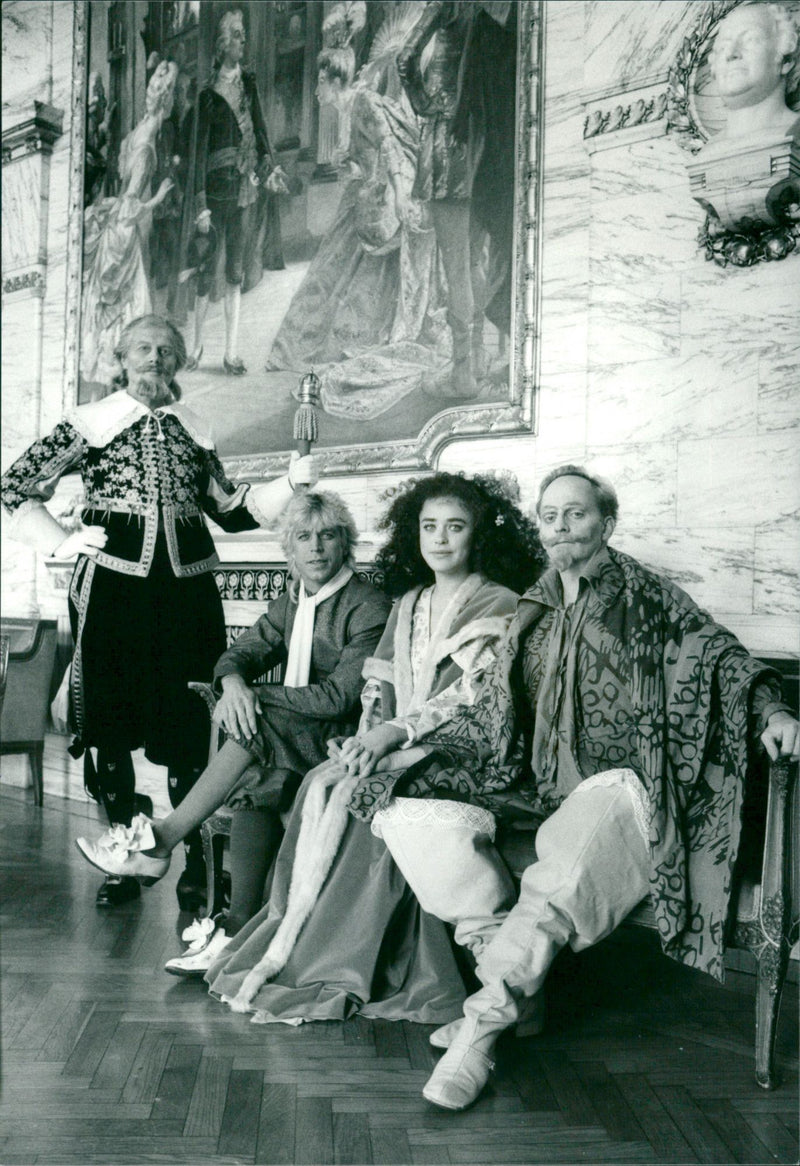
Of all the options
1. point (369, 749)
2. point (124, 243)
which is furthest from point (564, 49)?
point (369, 749)

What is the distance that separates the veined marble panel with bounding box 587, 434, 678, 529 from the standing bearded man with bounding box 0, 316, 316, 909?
1.21 meters

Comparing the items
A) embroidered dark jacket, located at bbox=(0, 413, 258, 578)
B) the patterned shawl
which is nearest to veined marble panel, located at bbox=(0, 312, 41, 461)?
embroidered dark jacket, located at bbox=(0, 413, 258, 578)

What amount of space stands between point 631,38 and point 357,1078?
3.84m

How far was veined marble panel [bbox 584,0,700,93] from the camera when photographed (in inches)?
159

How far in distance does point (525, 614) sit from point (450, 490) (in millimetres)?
557

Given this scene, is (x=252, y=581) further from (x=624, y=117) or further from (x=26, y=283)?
(x=26, y=283)

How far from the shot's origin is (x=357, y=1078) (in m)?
2.47

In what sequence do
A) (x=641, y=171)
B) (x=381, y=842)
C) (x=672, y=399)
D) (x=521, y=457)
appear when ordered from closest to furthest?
(x=381, y=842) < (x=672, y=399) < (x=641, y=171) < (x=521, y=457)

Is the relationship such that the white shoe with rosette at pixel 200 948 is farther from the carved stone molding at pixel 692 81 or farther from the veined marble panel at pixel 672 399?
the carved stone molding at pixel 692 81

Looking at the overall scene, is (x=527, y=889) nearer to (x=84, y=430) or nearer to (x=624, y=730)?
(x=624, y=730)

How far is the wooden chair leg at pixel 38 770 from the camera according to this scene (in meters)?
5.67

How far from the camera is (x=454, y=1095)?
90.7 inches

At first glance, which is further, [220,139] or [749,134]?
[220,139]

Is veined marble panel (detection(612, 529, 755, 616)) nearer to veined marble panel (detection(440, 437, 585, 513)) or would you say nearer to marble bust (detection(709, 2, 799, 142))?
veined marble panel (detection(440, 437, 585, 513))
